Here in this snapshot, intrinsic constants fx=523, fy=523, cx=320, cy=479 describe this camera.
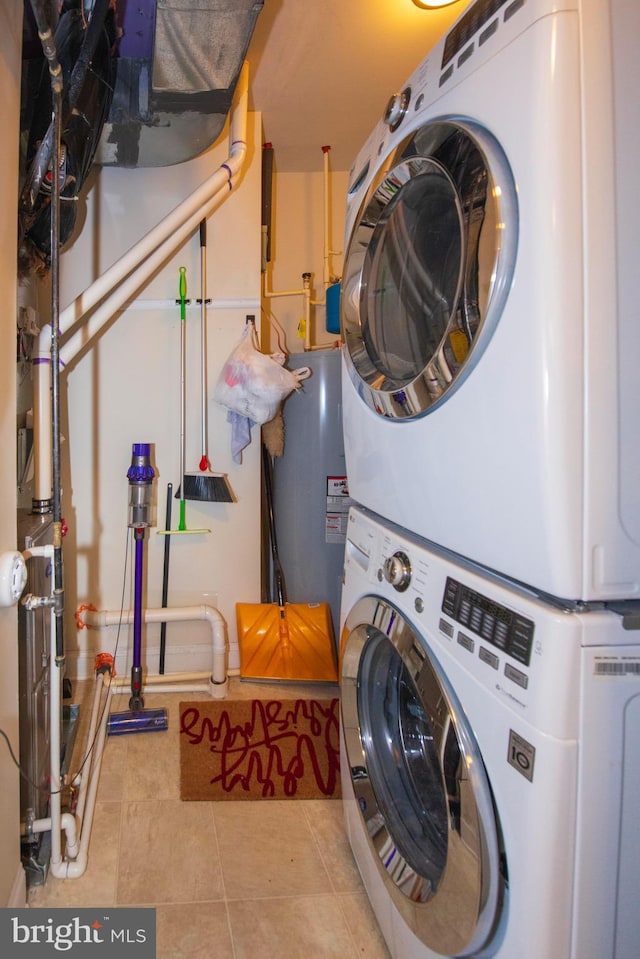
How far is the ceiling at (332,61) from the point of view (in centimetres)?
167

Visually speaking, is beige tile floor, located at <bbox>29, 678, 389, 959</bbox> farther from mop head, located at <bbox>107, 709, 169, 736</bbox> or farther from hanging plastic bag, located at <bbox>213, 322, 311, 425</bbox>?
hanging plastic bag, located at <bbox>213, 322, 311, 425</bbox>

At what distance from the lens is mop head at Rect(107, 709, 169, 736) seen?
177 cm

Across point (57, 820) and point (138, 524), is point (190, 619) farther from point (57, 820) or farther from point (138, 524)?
point (57, 820)

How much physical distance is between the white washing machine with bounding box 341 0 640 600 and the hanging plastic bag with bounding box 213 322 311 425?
1243 mm

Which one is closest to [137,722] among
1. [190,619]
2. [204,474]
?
[190,619]

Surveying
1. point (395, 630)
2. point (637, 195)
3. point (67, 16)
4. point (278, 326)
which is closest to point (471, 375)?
point (637, 195)

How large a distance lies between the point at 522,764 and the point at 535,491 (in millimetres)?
315

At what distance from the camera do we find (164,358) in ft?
6.88

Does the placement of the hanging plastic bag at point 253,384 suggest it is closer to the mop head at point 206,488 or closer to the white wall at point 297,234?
the mop head at point 206,488

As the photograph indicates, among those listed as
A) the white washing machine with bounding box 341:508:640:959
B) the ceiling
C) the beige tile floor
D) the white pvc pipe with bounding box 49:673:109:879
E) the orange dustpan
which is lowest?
the beige tile floor

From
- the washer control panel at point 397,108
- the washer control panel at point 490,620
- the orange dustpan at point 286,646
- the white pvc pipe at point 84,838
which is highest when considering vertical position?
the washer control panel at point 397,108

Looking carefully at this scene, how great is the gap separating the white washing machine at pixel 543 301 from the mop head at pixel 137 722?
149 centimetres

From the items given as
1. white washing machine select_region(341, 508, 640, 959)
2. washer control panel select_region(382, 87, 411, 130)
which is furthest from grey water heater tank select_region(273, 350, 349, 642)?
white washing machine select_region(341, 508, 640, 959)
